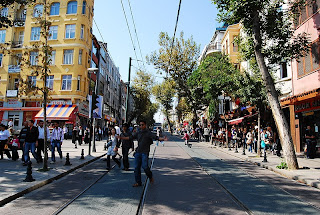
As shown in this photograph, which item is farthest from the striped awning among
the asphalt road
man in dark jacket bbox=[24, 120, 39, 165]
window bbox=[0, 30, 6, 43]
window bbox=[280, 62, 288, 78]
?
window bbox=[280, 62, 288, 78]

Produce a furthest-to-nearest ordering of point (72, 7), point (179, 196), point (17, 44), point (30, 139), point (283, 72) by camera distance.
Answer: point (17, 44), point (72, 7), point (283, 72), point (30, 139), point (179, 196)

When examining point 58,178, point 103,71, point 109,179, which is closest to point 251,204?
point 109,179

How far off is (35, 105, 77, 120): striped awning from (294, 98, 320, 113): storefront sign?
69.5ft

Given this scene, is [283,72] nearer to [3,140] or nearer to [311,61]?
[311,61]

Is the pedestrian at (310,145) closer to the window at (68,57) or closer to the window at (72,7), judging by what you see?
the window at (68,57)

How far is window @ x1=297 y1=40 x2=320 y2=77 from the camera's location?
44.1 ft

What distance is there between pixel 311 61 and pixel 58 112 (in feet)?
78.4

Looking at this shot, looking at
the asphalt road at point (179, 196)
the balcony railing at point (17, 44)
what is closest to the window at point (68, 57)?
the balcony railing at point (17, 44)

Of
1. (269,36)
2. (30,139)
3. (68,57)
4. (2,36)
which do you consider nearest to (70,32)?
(68,57)

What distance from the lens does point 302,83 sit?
588 inches

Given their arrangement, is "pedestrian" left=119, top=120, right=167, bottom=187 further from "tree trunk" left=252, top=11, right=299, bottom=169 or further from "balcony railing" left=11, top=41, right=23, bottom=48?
"balcony railing" left=11, top=41, right=23, bottom=48

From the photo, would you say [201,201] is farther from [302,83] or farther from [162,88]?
[162,88]

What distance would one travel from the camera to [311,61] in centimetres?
1399

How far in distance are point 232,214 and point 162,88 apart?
43389 mm
